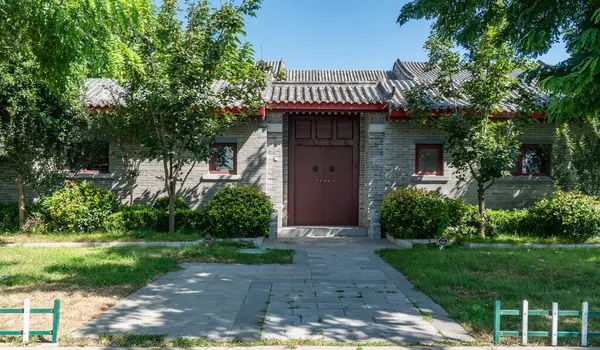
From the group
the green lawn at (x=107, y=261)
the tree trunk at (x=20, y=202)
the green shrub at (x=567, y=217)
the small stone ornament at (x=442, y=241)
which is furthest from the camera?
the tree trunk at (x=20, y=202)

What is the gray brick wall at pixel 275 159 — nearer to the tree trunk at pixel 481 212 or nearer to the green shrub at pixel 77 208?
the green shrub at pixel 77 208

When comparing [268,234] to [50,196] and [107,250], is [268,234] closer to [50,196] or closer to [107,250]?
[107,250]

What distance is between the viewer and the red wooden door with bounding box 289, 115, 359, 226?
14.2m

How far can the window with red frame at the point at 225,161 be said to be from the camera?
1354 cm

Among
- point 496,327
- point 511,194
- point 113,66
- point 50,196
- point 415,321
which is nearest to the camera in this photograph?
point 496,327

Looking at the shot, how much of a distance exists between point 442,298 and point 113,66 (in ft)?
17.4

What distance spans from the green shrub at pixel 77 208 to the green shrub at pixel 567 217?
Result: 36.6 feet

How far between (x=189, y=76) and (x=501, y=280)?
7.66 meters

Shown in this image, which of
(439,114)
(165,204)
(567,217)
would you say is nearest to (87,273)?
(165,204)

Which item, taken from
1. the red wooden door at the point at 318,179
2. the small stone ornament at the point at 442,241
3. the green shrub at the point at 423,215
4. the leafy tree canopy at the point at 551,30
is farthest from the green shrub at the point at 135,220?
the leafy tree canopy at the point at 551,30

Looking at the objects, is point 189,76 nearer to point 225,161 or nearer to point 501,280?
point 225,161

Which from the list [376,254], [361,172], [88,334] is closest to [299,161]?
[361,172]

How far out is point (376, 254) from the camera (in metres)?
10.4

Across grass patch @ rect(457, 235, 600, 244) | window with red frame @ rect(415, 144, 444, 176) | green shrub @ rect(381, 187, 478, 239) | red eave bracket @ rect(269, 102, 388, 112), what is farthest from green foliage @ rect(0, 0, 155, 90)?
window with red frame @ rect(415, 144, 444, 176)
